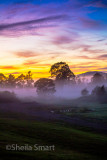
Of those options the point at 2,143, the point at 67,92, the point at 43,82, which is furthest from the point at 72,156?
the point at 67,92

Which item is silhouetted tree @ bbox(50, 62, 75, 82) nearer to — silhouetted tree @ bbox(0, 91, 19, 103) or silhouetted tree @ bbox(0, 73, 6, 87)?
silhouetted tree @ bbox(0, 91, 19, 103)

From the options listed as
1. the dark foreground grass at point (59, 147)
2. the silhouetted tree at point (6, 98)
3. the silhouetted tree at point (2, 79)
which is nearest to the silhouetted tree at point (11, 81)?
the silhouetted tree at point (2, 79)

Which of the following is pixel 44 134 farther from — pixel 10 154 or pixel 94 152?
pixel 10 154

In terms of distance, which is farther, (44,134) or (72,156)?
(44,134)

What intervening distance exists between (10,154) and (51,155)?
4271 millimetres

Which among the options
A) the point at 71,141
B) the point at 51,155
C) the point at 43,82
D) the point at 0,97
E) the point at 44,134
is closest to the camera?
the point at 51,155

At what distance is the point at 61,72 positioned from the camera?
123 metres

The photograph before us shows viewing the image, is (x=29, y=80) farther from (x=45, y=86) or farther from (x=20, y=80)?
(x=45, y=86)

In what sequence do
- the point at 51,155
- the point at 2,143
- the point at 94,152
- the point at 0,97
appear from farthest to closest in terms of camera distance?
the point at 0,97 → the point at 94,152 → the point at 2,143 → the point at 51,155

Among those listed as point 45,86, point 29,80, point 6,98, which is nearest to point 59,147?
point 6,98

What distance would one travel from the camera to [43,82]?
121 metres

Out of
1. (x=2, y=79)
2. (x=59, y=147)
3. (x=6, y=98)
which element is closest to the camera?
(x=59, y=147)

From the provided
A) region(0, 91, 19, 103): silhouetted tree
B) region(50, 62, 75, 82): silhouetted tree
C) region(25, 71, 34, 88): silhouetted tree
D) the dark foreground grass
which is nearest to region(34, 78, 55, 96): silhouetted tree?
region(50, 62, 75, 82): silhouetted tree

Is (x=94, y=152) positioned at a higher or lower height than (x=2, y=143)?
lower
